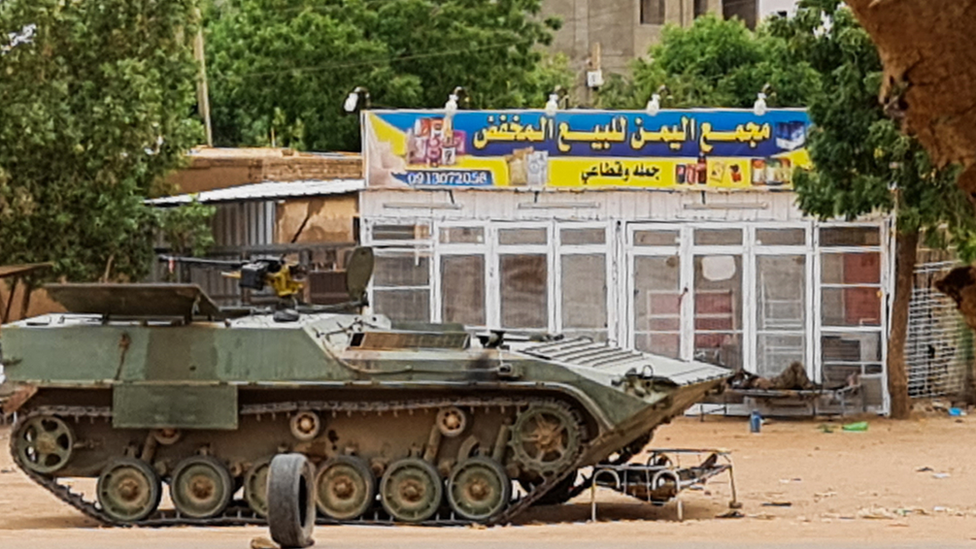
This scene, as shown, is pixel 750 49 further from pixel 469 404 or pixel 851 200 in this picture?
pixel 469 404

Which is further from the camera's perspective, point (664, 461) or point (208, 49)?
point (208, 49)

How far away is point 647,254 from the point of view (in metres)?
22.0

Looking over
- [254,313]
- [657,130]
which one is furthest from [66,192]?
[254,313]

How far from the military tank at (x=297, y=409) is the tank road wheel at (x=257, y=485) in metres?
0.01

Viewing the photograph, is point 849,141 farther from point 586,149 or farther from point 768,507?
point 768,507

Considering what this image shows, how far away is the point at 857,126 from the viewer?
19.6 meters

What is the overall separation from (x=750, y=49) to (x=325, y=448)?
32.4m

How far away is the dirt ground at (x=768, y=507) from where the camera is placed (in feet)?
36.7

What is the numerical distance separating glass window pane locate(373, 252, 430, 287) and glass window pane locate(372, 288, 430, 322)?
105 millimetres

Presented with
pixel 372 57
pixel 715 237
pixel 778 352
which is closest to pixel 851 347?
pixel 778 352

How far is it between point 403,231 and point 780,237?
463 centimetres

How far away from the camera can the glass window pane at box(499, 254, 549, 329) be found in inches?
874

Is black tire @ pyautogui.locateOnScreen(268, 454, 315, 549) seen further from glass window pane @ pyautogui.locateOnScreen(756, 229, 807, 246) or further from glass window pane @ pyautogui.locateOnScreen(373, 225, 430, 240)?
glass window pane @ pyautogui.locateOnScreen(756, 229, 807, 246)

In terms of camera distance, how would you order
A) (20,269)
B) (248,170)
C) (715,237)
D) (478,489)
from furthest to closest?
(248,170)
(715,237)
(20,269)
(478,489)
